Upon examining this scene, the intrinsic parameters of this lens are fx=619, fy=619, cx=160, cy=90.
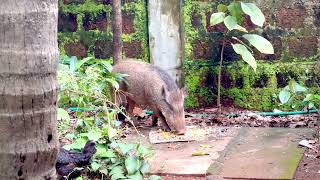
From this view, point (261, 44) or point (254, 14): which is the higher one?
point (254, 14)

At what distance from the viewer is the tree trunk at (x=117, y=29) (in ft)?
20.1

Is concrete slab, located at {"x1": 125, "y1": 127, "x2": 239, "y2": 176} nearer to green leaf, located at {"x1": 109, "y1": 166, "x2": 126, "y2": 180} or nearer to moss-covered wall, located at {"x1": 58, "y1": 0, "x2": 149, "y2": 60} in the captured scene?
green leaf, located at {"x1": 109, "y1": 166, "x2": 126, "y2": 180}

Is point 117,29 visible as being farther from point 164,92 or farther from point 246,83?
point 246,83

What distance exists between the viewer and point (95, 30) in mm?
6938

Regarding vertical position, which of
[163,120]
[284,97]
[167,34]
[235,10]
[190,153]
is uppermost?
[235,10]

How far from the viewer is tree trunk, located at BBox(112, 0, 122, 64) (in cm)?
612

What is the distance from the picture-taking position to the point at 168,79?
580 centimetres

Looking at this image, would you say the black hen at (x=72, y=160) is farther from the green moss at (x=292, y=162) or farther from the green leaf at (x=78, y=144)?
the green moss at (x=292, y=162)

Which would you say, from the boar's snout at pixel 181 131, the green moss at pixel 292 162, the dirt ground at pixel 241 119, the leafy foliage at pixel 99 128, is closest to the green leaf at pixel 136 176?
the leafy foliage at pixel 99 128

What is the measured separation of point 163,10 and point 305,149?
2448 mm

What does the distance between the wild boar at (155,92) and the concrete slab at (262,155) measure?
66 cm

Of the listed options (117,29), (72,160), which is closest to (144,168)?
(72,160)

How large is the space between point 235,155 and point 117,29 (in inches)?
85.4

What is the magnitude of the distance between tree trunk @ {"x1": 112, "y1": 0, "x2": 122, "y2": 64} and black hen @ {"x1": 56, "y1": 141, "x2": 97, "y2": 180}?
8.03ft
